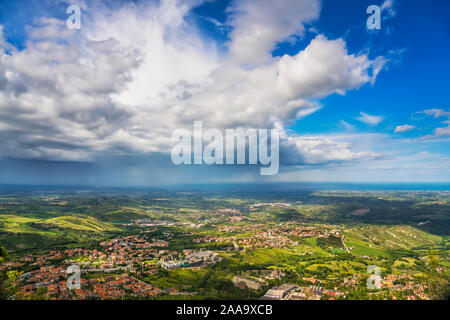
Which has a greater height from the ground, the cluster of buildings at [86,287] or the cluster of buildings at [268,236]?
the cluster of buildings at [86,287]

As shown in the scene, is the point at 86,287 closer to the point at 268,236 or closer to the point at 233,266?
the point at 233,266

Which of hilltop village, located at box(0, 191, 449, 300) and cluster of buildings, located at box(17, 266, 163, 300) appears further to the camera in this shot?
hilltop village, located at box(0, 191, 449, 300)

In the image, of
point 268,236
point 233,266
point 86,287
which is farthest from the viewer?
point 268,236

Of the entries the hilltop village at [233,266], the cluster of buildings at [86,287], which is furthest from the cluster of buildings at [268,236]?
the cluster of buildings at [86,287]

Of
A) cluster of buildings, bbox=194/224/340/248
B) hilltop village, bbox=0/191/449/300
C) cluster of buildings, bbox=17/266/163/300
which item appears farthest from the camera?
cluster of buildings, bbox=194/224/340/248

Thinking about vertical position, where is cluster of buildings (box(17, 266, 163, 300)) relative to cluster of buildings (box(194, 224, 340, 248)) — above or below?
above

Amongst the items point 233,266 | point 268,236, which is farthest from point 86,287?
point 268,236

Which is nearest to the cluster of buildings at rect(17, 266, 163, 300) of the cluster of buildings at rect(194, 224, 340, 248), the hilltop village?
the hilltop village

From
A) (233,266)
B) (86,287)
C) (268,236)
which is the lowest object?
(268,236)

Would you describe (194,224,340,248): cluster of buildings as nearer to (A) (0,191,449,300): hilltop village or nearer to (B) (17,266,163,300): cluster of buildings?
(A) (0,191,449,300): hilltop village

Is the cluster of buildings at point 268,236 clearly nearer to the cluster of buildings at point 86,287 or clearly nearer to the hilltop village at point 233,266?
the hilltop village at point 233,266

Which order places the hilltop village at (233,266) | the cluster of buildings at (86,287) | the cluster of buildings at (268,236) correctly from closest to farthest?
the cluster of buildings at (86,287)
the hilltop village at (233,266)
the cluster of buildings at (268,236)
